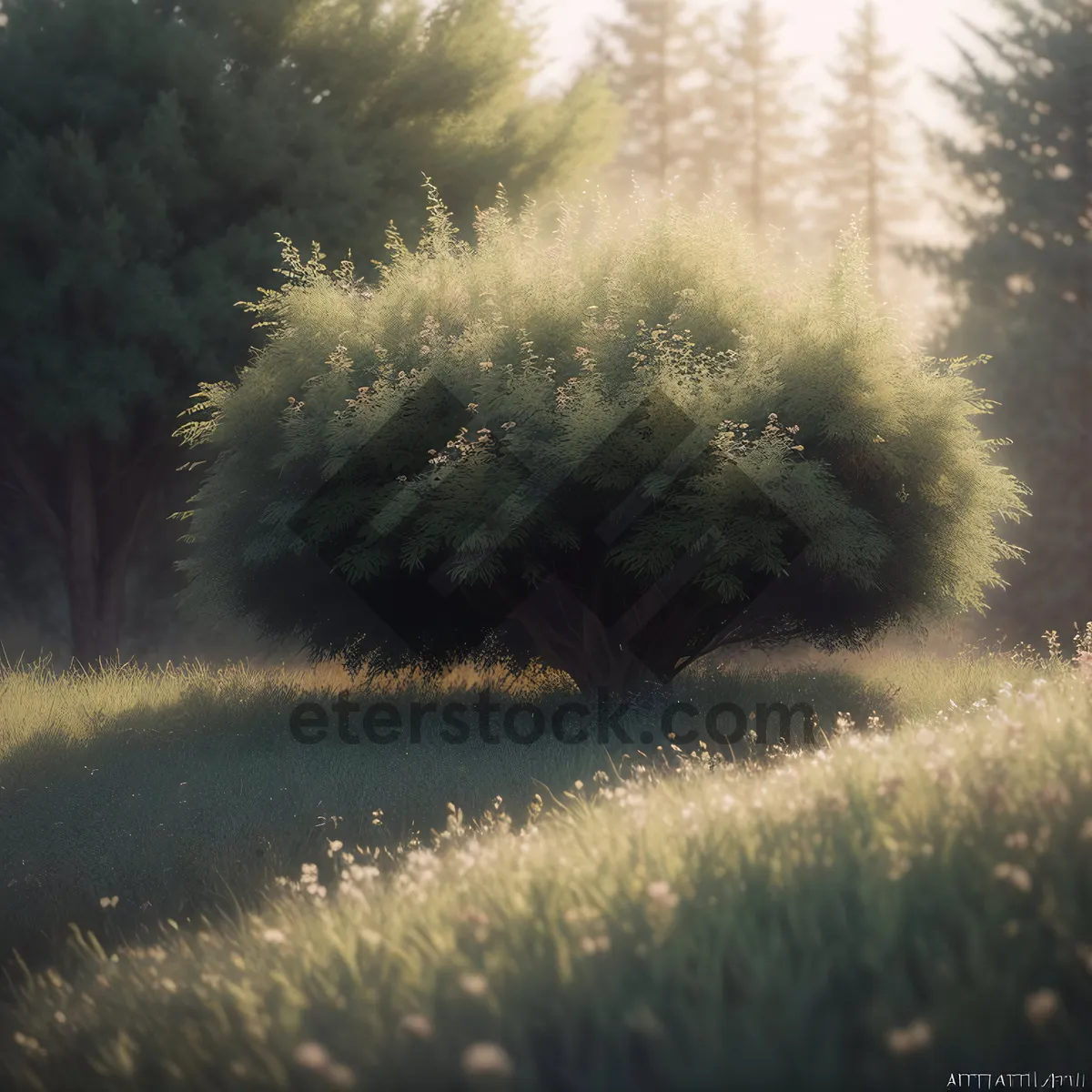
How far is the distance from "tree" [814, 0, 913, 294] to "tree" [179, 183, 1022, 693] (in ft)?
98.7

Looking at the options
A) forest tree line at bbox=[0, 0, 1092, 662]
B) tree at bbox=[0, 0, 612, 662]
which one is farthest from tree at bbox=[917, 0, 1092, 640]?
tree at bbox=[0, 0, 612, 662]

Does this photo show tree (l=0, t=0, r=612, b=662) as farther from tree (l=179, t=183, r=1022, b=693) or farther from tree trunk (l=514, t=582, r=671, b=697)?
tree trunk (l=514, t=582, r=671, b=697)

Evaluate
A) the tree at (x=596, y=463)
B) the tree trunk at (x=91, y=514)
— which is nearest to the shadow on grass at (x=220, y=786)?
the tree at (x=596, y=463)

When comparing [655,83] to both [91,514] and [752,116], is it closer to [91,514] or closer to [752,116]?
[752,116]

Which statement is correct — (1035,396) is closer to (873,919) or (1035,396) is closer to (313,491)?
(313,491)

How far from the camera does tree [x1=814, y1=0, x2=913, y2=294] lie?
138 ft

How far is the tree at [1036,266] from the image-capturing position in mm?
27266

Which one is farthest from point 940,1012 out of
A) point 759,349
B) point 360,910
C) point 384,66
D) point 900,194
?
point 900,194

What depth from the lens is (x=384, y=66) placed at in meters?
22.7

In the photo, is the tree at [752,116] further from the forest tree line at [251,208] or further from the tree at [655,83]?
the forest tree line at [251,208]

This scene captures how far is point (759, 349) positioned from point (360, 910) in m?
9.40
